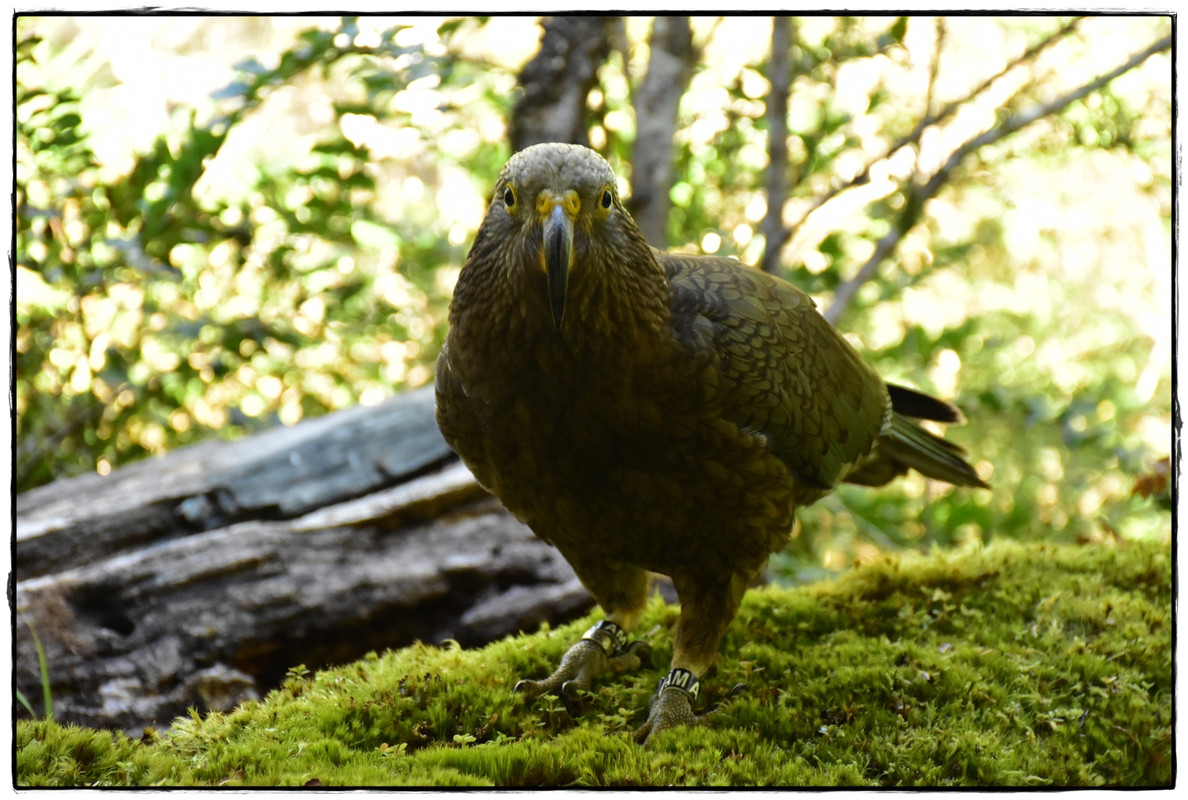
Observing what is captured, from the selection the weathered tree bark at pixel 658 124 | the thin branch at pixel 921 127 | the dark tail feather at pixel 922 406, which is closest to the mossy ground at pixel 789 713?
the dark tail feather at pixel 922 406

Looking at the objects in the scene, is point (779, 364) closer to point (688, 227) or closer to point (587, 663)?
point (587, 663)

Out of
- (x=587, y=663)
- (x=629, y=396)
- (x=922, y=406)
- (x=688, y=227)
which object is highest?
(x=688, y=227)

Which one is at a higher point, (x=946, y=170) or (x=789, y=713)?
(x=946, y=170)

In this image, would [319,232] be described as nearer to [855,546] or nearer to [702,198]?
[702,198]

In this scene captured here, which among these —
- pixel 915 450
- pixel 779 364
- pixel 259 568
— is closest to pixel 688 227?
pixel 915 450

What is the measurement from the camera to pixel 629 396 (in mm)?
2559

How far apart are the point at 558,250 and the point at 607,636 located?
163 centimetres

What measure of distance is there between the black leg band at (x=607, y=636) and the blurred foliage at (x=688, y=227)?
2.13m

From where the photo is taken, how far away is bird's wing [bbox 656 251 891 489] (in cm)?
272

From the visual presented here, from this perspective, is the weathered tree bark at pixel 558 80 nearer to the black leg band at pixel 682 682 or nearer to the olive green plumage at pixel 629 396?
the olive green plumage at pixel 629 396

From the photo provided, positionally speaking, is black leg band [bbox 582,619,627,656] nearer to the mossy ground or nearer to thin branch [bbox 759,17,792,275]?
the mossy ground

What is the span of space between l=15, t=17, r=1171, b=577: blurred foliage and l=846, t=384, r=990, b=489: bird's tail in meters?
0.83

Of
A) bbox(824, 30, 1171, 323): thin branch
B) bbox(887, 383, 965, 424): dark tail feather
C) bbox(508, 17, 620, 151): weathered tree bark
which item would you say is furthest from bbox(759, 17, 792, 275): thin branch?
bbox(887, 383, 965, 424): dark tail feather

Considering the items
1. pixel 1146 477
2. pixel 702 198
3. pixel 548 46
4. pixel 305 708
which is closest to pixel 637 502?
pixel 305 708
